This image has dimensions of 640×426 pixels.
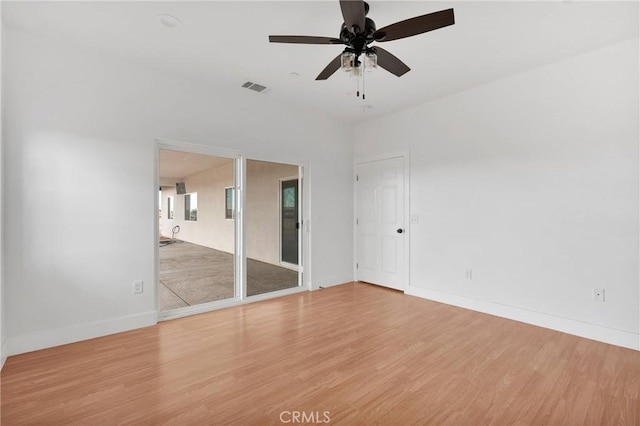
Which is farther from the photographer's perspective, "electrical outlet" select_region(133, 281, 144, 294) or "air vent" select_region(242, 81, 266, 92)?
"air vent" select_region(242, 81, 266, 92)

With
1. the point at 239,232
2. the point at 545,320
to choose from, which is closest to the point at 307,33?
the point at 239,232

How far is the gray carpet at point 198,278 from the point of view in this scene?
3.91 m

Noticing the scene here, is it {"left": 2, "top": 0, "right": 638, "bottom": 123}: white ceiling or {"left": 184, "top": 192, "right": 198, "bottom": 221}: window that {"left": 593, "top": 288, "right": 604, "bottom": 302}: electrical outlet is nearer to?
{"left": 2, "top": 0, "right": 638, "bottom": 123}: white ceiling

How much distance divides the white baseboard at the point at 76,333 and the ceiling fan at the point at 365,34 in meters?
3.10

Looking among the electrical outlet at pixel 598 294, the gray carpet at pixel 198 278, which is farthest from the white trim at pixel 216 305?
the electrical outlet at pixel 598 294

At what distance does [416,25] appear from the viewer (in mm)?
1995

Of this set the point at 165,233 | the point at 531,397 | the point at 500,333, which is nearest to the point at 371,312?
the point at 500,333

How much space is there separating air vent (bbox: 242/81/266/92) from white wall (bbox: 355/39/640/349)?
231 centimetres

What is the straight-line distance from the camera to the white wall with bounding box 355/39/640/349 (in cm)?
284

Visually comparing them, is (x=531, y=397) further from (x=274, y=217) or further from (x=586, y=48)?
(x=274, y=217)

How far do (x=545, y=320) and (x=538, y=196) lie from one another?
4.54ft

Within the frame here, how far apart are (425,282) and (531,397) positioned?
234 centimetres

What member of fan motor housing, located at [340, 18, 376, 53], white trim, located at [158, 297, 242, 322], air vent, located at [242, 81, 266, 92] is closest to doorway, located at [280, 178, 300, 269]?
white trim, located at [158, 297, 242, 322]

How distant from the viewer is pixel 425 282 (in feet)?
14.3
